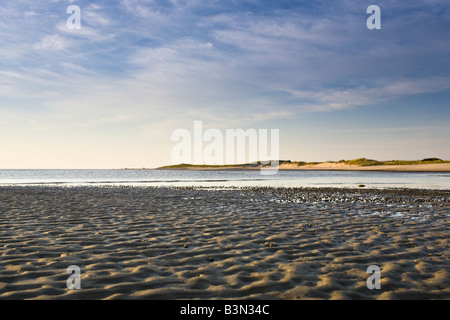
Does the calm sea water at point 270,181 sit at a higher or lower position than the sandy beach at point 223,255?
lower

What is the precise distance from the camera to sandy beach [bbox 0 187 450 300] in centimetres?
648

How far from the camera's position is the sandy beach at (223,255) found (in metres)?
6.48

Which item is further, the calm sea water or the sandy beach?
the calm sea water

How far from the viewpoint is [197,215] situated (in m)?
16.4

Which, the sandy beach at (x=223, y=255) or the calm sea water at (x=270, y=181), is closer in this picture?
the sandy beach at (x=223, y=255)

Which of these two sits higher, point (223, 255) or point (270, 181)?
point (223, 255)

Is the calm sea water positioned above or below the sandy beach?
below

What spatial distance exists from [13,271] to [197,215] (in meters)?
9.56

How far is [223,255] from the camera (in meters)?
9.08

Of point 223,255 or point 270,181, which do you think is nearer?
point 223,255
